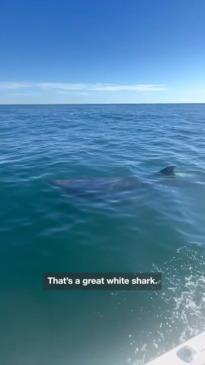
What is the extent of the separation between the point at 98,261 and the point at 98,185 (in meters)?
5.21

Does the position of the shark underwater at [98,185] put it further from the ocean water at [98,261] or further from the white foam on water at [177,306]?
the white foam on water at [177,306]

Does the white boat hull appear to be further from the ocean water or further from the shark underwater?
the shark underwater

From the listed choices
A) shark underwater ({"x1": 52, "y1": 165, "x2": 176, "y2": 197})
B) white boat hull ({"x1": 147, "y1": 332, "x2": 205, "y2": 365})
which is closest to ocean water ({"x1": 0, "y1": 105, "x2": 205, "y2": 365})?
shark underwater ({"x1": 52, "y1": 165, "x2": 176, "y2": 197})

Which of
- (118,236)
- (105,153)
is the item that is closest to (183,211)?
(118,236)

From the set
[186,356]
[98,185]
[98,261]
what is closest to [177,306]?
[186,356]

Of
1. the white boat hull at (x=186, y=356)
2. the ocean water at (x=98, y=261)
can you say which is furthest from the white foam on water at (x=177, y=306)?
the white boat hull at (x=186, y=356)

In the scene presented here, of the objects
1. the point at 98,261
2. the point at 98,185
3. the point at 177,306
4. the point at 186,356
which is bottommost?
the point at 177,306

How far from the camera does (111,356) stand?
5.44 m

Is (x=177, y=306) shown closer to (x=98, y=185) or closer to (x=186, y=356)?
(x=186, y=356)

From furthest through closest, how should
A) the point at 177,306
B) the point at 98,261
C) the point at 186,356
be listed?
the point at 98,261, the point at 177,306, the point at 186,356

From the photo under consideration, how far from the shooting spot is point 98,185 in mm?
12789

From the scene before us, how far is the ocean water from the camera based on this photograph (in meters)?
5.64

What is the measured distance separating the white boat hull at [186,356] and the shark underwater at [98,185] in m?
7.69

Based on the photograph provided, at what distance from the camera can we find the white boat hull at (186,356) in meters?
4.33
